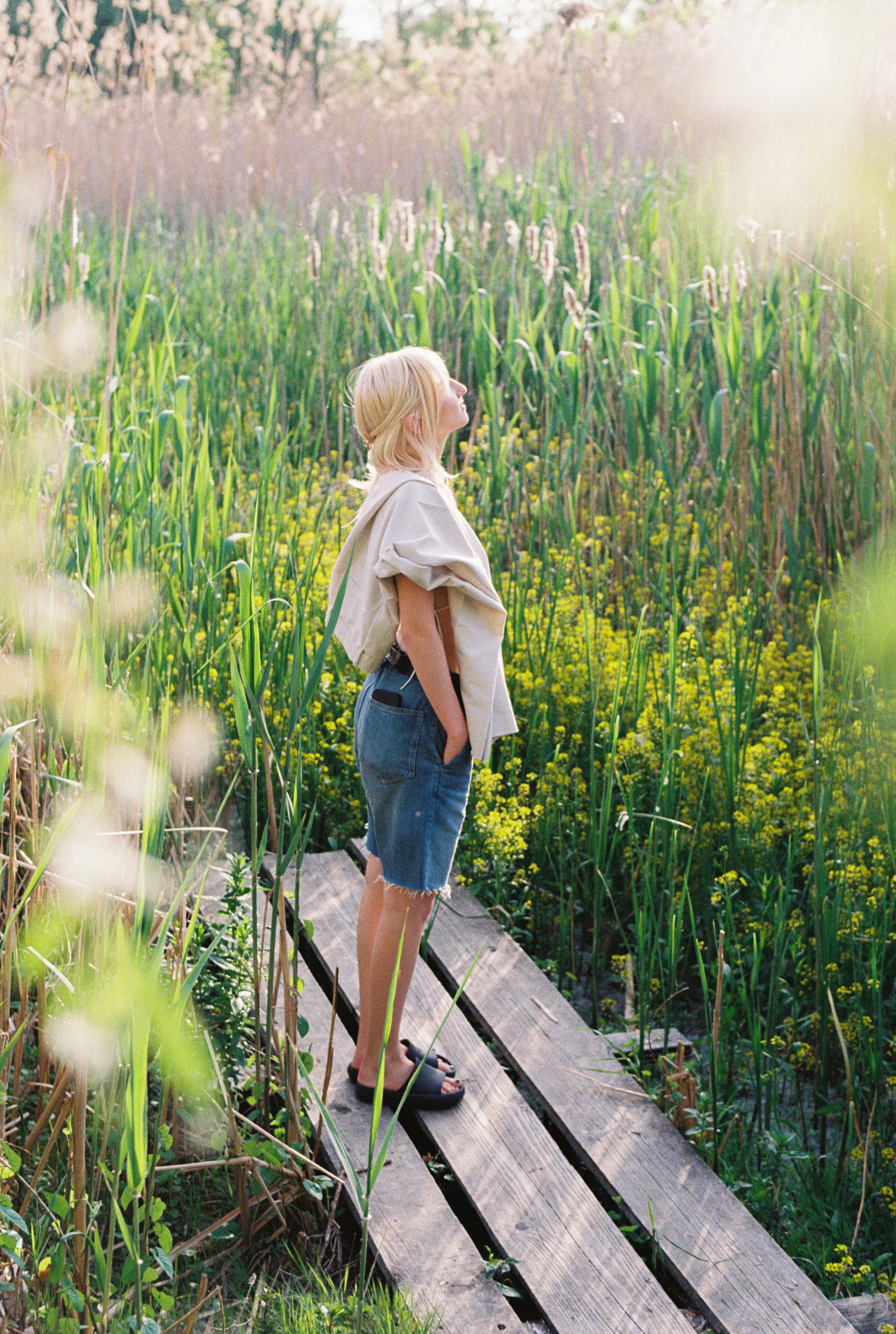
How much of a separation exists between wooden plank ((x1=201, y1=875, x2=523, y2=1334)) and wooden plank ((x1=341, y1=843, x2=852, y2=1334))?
0.90 feet

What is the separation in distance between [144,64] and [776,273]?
3285 mm

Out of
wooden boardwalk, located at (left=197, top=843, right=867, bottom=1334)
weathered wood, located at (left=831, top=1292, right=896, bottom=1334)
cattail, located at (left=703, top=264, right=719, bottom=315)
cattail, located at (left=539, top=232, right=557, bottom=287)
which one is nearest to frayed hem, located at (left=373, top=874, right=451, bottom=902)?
wooden boardwalk, located at (left=197, top=843, right=867, bottom=1334)

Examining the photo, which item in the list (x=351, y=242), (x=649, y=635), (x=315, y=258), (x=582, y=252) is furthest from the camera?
(x=351, y=242)

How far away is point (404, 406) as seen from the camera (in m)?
1.82

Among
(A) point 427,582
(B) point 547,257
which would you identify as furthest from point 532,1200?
(B) point 547,257

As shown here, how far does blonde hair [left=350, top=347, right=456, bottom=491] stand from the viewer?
1824mm

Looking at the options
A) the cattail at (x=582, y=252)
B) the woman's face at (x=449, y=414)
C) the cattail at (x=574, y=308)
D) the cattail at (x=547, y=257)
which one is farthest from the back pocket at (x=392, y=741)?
the cattail at (x=547, y=257)

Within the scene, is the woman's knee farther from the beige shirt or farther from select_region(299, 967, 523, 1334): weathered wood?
select_region(299, 967, 523, 1334): weathered wood

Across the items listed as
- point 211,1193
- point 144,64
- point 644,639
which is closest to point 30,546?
point 144,64

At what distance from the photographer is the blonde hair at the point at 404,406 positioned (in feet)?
5.98

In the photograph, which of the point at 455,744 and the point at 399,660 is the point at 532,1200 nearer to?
the point at 455,744

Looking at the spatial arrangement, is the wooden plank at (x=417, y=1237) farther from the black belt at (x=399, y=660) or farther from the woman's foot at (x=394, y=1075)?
the black belt at (x=399, y=660)

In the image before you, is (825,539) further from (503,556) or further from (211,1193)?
(211,1193)

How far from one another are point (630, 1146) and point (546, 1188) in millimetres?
186
